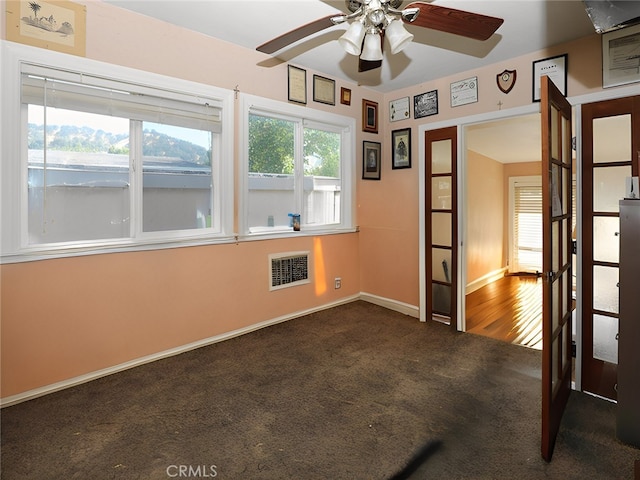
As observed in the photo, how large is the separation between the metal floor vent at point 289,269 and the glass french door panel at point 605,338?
2.48 m

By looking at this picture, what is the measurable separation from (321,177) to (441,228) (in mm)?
1418

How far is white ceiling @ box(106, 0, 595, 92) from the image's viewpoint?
2367 millimetres

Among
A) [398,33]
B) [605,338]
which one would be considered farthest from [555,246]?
[398,33]

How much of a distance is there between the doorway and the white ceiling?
0.77m

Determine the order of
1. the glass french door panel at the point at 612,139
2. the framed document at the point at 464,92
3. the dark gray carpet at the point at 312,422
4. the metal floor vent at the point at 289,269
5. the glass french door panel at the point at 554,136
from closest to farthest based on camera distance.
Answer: the dark gray carpet at the point at 312,422, the glass french door panel at the point at 554,136, the glass french door panel at the point at 612,139, the framed document at the point at 464,92, the metal floor vent at the point at 289,269

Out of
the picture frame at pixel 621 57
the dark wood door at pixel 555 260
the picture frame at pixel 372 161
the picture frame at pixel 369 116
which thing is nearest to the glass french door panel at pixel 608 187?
the dark wood door at pixel 555 260

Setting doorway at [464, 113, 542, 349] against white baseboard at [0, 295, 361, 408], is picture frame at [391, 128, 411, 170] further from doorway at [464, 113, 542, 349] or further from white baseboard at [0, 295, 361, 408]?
white baseboard at [0, 295, 361, 408]

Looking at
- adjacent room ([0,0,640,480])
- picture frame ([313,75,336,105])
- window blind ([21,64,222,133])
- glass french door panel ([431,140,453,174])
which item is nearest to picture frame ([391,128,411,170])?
adjacent room ([0,0,640,480])

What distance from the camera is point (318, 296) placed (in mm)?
3945

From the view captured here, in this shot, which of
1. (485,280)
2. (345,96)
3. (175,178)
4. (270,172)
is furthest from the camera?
(485,280)

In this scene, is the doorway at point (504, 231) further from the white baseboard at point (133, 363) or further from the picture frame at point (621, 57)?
the white baseboard at point (133, 363)

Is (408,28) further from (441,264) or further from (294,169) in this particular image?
(441,264)

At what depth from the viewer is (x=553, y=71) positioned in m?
2.80

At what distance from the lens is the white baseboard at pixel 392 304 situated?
3.90 metres
